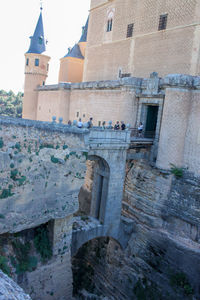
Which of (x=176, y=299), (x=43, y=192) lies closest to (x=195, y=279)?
(x=176, y=299)

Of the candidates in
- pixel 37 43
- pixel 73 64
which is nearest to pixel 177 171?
pixel 73 64

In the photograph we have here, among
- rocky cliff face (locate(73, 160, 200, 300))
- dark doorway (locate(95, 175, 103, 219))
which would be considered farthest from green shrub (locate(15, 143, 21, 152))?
rocky cliff face (locate(73, 160, 200, 300))

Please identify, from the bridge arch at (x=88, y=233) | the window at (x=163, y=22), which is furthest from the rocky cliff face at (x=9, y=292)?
the window at (x=163, y=22)

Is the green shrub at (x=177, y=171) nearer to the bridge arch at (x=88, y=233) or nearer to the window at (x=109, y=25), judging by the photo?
the bridge arch at (x=88, y=233)

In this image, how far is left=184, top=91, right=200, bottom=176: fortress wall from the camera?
40.6 feet

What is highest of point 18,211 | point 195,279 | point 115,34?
point 115,34

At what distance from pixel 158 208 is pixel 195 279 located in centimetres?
357

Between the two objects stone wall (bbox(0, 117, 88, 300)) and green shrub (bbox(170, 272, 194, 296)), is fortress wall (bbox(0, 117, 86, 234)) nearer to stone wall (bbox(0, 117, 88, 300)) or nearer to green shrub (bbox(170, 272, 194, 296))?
stone wall (bbox(0, 117, 88, 300))

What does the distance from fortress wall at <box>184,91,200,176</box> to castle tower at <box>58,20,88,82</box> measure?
54.0 ft

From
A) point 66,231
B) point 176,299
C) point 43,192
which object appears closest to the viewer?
point 43,192

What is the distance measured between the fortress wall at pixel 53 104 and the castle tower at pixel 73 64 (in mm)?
3847

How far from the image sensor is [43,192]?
988 cm

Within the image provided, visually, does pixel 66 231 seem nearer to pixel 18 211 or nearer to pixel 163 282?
pixel 18 211

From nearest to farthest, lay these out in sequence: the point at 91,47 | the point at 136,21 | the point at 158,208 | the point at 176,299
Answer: the point at 176,299 < the point at 158,208 < the point at 136,21 < the point at 91,47
